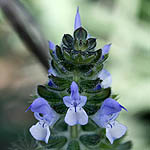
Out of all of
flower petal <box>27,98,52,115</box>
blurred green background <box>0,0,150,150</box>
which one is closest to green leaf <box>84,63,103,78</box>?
flower petal <box>27,98,52,115</box>

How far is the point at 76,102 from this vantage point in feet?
6.64

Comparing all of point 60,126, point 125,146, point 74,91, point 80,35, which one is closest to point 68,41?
point 80,35

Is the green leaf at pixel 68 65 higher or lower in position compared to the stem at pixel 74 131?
higher

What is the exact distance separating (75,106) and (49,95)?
9.9 inches

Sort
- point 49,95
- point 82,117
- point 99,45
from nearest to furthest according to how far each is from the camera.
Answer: point 82,117
point 49,95
point 99,45

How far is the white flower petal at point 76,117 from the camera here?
1965mm

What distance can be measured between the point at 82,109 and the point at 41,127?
315 mm

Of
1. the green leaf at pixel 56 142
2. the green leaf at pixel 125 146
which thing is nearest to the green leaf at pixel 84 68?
the green leaf at pixel 56 142

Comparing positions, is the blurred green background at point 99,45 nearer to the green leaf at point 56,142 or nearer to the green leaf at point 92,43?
the green leaf at point 56,142

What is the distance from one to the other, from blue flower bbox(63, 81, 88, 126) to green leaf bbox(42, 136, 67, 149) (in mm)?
329

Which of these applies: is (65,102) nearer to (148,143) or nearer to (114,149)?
(114,149)

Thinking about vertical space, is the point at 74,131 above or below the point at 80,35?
below

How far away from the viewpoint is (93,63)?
209cm

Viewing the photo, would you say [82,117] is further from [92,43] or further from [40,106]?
[92,43]
